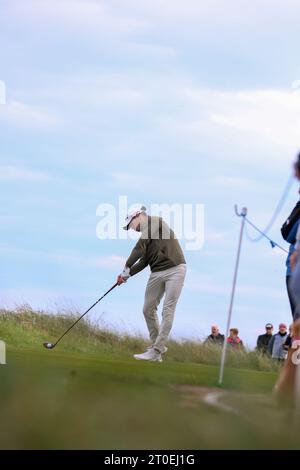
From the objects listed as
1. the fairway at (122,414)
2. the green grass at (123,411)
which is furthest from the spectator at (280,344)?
the fairway at (122,414)

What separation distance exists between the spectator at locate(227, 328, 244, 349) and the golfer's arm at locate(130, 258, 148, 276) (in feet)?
18.9

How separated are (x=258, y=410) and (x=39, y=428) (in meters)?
2.61

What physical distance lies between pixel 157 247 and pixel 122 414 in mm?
9545

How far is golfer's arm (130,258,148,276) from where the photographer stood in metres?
17.3

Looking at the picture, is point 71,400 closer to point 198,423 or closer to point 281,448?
point 198,423

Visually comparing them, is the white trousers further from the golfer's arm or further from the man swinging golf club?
the golfer's arm

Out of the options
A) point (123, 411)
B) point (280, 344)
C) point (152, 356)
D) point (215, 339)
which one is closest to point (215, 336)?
point (215, 339)

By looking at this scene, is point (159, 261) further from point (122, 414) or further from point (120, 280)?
point (122, 414)

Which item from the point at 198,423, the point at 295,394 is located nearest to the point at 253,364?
the point at 295,394

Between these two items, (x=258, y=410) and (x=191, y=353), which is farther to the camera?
(x=191, y=353)

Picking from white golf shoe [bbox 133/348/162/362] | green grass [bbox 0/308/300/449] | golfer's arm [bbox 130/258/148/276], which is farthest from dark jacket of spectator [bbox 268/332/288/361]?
green grass [bbox 0/308/300/449]

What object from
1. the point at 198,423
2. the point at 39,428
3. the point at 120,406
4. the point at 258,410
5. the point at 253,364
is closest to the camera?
the point at 39,428

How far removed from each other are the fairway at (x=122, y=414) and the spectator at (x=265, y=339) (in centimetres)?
1092
